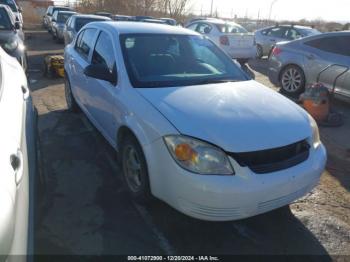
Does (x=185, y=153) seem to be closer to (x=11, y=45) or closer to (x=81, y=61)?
(x=81, y=61)

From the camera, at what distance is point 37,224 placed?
3092mm

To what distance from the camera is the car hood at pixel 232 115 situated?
8.92 feet

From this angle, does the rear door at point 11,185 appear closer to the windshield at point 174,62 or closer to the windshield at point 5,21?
the windshield at point 174,62

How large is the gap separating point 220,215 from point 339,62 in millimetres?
5466

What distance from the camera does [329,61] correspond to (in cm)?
703

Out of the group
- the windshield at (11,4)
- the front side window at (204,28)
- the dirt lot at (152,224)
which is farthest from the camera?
the windshield at (11,4)

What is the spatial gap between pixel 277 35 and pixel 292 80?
6.83 meters

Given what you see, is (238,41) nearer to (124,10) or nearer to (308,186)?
(308,186)

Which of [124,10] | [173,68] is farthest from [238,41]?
[124,10]

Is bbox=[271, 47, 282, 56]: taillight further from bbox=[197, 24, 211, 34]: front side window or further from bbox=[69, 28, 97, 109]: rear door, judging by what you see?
bbox=[69, 28, 97, 109]: rear door

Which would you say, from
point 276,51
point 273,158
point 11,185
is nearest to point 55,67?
point 276,51

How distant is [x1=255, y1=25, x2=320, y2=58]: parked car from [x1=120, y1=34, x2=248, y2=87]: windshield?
9.93 m

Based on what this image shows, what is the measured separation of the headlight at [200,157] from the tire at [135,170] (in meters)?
0.50

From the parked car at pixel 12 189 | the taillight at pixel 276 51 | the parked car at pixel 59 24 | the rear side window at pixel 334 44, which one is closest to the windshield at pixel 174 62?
the parked car at pixel 12 189
